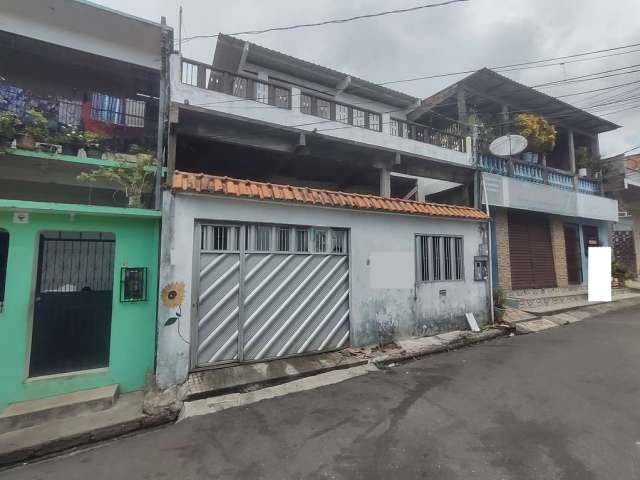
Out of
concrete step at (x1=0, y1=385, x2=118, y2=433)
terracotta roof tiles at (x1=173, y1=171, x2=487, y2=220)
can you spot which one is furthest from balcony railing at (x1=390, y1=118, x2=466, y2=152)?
concrete step at (x1=0, y1=385, x2=118, y2=433)

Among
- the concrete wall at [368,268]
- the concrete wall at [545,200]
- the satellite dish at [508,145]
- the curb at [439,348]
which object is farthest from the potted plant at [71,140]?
the satellite dish at [508,145]

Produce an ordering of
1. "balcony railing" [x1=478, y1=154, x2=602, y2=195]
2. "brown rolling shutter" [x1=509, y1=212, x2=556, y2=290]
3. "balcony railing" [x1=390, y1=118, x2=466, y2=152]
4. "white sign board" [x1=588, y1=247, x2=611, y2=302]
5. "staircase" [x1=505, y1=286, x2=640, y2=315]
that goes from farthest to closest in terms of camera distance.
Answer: "white sign board" [x1=588, y1=247, x2=611, y2=302] → "brown rolling shutter" [x1=509, y1=212, x2=556, y2=290] → "balcony railing" [x1=478, y1=154, x2=602, y2=195] → "balcony railing" [x1=390, y1=118, x2=466, y2=152] → "staircase" [x1=505, y1=286, x2=640, y2=315]

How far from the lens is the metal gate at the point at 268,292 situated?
5.18 m

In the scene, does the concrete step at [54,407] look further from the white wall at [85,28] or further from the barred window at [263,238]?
the white wall at [85,28]

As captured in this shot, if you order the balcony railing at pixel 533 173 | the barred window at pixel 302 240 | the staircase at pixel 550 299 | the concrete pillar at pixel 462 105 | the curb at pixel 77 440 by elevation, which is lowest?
the curb at pixel 77 440

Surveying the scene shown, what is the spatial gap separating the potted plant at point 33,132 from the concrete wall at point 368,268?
4086 millimetres

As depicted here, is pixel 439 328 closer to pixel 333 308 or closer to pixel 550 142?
pixel 333 308

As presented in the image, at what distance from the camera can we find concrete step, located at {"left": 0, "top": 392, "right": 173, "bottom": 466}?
137 inches

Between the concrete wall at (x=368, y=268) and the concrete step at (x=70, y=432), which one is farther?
the concrete wall at (x=368, y=268)

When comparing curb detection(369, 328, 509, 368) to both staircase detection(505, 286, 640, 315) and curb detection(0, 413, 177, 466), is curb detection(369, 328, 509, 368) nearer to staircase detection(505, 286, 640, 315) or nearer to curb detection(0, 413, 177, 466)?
staircase detection(505, 286, 640, 315)

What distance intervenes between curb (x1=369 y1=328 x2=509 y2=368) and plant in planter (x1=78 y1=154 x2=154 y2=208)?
17.5 ft

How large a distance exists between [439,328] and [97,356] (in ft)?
22.3

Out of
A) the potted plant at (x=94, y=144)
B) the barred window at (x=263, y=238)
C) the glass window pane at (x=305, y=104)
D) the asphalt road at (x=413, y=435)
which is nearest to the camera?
the asphalt road at (x=413, y=435)

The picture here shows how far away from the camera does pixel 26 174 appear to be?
720cm
